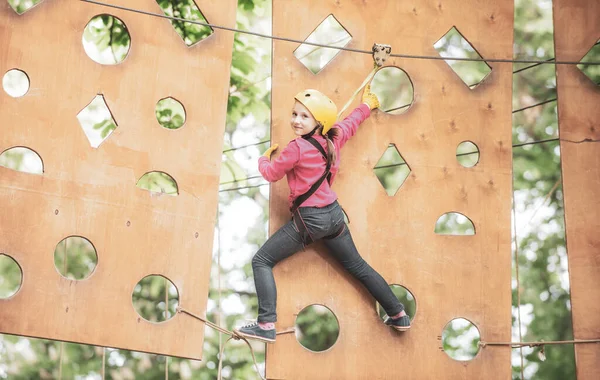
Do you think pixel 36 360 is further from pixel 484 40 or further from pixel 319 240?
pixel 484 40

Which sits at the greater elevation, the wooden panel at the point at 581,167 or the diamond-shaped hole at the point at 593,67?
the diamond-shaped hole at the point at 593,67

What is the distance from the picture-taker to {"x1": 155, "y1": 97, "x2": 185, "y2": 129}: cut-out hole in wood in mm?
5910

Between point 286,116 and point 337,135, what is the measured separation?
1.02ft

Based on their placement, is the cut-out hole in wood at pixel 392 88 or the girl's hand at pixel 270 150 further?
the cut-out hole in wood at pixel 392 88

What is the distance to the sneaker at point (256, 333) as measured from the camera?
396 cm

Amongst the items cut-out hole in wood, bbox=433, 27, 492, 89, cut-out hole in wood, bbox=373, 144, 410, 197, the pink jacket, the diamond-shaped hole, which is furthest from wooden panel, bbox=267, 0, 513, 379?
cut-out hole in wood, bbox=373, 144, 410, 197

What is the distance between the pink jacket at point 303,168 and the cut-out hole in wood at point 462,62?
3635 millimetres

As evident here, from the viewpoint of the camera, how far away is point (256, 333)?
13.0ft

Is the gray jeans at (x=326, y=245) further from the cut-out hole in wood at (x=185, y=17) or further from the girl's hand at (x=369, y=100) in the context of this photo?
the cut-out hole in wood at (x=185, y=17)

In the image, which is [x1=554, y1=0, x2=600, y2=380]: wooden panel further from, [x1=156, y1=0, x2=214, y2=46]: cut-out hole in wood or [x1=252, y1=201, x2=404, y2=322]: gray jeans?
[x1=156, y1=0, x2=214, y2=46]: cut-out hole in wood

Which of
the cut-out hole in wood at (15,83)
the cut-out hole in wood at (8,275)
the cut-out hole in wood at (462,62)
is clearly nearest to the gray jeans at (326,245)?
the cut-out hole in wood at (462,62)

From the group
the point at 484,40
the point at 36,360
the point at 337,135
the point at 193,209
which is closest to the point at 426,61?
the point at 484,40

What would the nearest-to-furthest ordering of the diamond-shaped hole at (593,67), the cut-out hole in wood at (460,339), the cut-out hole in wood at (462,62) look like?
the diamond-shaped hole at (593,67) → the cut-out hole in wood at (462,62) → the cut-out hole in wood at (460,339)

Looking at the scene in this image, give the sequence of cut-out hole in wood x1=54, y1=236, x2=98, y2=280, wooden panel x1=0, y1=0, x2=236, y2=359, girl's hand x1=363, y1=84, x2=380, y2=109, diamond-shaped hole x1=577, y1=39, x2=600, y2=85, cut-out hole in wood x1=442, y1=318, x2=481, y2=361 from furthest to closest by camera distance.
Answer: cut-out hole in wood x1=442, y1=318, x2=481, y2=361 → cut-out hole in wood x1=54, y1=236, x2=98, y2=280 → diamond-shaped hole x1=577, y1=39, x2=600, y2=85 → girl's hand x1=363, y1=84, x2=380, y2=109 → wooden panel x1=0, y1=0, x2=236, y2=359
